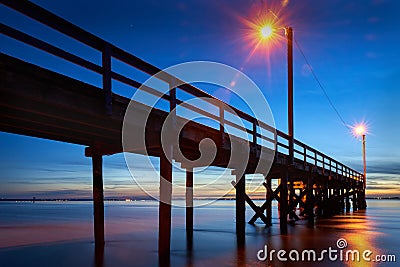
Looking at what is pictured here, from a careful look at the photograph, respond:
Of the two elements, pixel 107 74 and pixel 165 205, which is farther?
pixel 165 205

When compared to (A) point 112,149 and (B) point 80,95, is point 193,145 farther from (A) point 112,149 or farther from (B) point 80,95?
(B) point 80,95

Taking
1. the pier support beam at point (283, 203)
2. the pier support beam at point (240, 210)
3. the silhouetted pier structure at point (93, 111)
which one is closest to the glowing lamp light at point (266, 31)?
the silhouetted pier structure at point (93, 111)

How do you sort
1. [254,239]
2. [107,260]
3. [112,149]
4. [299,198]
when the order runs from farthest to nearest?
[299,198] → [254,239] → [112,149] → [107,260]

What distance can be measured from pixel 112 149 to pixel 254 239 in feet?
21.3

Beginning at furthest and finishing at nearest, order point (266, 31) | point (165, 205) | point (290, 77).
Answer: point (290, 77) < point (266, 31) < point (165, 205)

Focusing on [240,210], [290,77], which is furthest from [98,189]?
[290,77]

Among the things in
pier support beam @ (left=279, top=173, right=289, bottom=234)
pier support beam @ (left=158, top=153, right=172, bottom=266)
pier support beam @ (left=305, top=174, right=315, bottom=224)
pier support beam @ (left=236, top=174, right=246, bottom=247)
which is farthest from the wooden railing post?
pier support beam @ (left=305, top=174, right=315, bottom=224)

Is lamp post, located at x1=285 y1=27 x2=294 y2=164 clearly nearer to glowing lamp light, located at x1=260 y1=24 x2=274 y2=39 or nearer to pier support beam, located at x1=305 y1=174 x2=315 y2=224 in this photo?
glowing lamp light, located at x1=260 y1=24 x2=274 y2=39

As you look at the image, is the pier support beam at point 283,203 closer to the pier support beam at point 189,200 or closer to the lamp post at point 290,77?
the lamp post at point 290,77

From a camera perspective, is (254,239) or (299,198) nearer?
(254,239)

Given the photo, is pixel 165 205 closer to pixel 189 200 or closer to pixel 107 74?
pixel 107 74

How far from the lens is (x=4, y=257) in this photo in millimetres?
12508

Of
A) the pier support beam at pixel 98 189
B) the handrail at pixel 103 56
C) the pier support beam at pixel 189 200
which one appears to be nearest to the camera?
the handrail at pixel 103 56

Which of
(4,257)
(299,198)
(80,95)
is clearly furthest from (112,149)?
(299,198)
